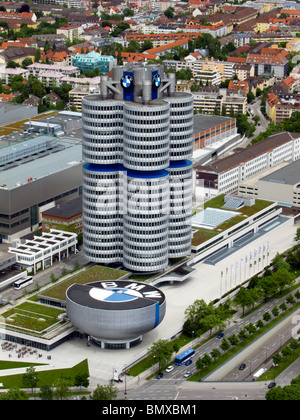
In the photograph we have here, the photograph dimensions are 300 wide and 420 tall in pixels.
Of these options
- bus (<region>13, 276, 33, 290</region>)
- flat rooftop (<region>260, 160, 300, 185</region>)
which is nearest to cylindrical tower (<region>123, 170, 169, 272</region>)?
bus (<region>13, 276, 33, 290</region>)

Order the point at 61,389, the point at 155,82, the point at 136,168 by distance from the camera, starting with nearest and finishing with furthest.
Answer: the point at 61,389 < the point at 136,168 < the point at 155,82

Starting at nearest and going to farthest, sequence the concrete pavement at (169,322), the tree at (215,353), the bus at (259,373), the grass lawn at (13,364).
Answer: the bus at (259,373) < the grass lawn at (13,364) < the concrete pavement at (169,322) < the tree at (215,353)

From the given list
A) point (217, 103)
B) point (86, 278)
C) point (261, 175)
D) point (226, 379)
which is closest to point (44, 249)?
point (86, 278)

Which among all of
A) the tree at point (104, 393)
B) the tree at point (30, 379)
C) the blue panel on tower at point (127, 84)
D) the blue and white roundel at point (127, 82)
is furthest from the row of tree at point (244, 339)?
the blue and white roundel at point (127, 82)

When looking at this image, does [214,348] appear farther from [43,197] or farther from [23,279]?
[43,197]

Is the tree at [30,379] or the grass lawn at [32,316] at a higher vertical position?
the grass lawn at [32,316]

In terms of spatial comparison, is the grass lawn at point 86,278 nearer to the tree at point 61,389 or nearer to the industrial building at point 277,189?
the tree at point 61,389

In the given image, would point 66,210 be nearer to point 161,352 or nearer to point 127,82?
point 127,82
